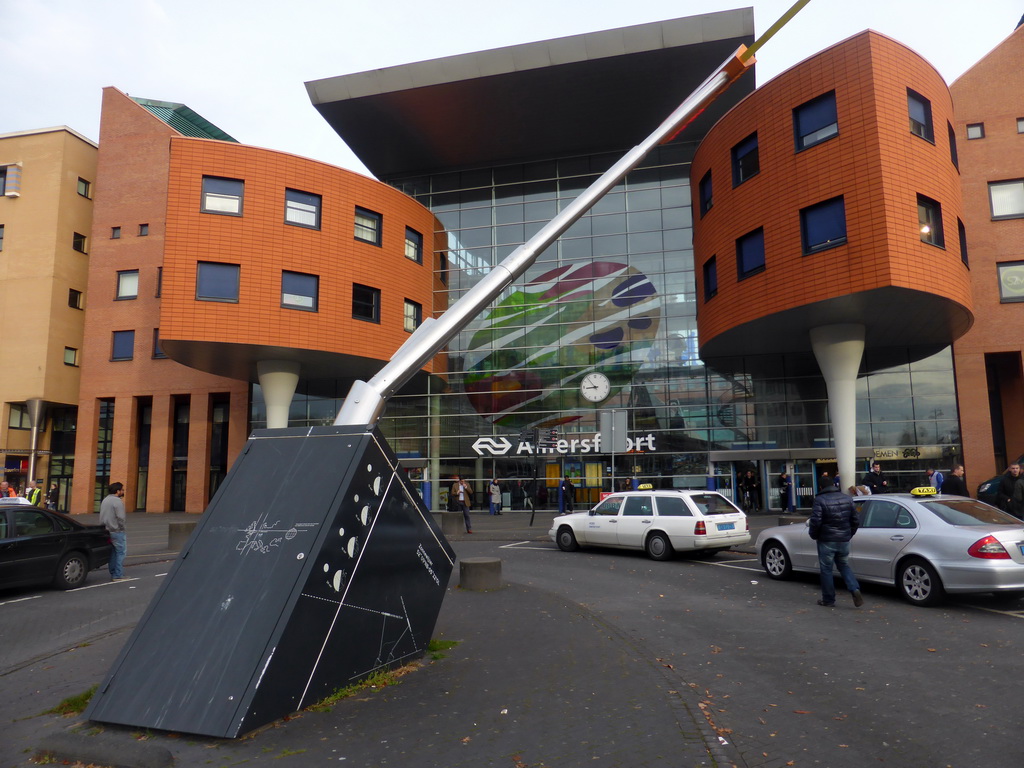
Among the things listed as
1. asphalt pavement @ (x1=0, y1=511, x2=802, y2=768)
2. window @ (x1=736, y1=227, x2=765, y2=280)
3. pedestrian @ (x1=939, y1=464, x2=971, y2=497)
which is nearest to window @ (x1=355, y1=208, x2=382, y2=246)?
window @ (x1=736, y1=227, x2=765, y2=280)

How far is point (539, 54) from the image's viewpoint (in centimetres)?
2844

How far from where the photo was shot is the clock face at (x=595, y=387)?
31203mm

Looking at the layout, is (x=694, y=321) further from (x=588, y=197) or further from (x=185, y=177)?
(x=588, y=197)

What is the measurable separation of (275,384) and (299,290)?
416 cm

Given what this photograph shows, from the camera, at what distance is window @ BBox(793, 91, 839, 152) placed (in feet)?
67.1

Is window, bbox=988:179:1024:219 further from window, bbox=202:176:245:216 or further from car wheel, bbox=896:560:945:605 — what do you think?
window, bbox=202:176:245:216

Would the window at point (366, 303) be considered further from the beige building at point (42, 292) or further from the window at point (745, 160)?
the beige building at point (42, 292)

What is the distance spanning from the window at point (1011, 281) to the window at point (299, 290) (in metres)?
25.9

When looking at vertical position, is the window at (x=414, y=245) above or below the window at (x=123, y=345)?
above

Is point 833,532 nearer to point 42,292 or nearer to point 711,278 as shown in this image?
point 711,278

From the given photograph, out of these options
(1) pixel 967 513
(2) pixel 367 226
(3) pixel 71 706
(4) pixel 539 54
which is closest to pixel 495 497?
(2) pixel 367 226

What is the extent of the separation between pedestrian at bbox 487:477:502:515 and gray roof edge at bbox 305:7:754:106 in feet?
55.4

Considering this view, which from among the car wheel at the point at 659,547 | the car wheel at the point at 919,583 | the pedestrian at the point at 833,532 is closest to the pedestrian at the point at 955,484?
the car wheel at the point at 659,547

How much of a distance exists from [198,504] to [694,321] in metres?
24.8
